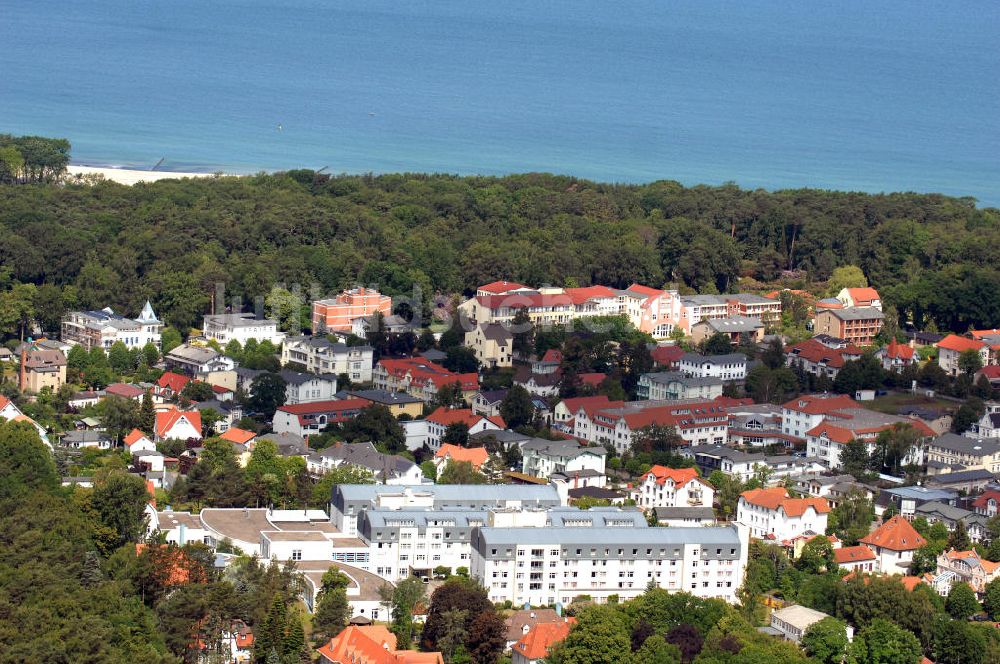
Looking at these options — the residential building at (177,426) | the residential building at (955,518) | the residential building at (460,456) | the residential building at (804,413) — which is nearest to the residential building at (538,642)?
the residential building at (460,456)

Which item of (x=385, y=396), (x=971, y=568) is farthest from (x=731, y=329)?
(x=971, y=568)

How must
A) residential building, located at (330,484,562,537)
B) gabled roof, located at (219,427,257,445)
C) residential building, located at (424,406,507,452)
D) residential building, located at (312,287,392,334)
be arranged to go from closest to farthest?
residential building, located at (330,484,562,537)
gabled roof, located at (219,427,257,445)
residential building, located at (424,406,507,452)
residential building, located at (312,287,392,334)

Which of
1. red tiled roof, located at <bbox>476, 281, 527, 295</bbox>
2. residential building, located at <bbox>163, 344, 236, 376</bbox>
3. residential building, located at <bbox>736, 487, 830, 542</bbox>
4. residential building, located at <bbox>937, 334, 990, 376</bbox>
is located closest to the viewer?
residential building, located at <bbox>736, 487, 830, 542</bbox>

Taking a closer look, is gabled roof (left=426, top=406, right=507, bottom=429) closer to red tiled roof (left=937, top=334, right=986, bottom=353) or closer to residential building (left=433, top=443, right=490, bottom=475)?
residential building (left=433, top=443, right=490, bottom=475)

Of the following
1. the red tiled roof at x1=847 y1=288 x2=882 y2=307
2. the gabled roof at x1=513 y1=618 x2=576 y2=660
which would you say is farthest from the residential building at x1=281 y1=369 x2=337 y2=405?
the red tiled roof at x1=847 y1=288 x2=882 y2=307

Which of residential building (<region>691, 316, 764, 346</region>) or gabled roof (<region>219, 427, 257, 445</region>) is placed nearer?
gabled roof (<region>219, 427, 257, 445</region>)
